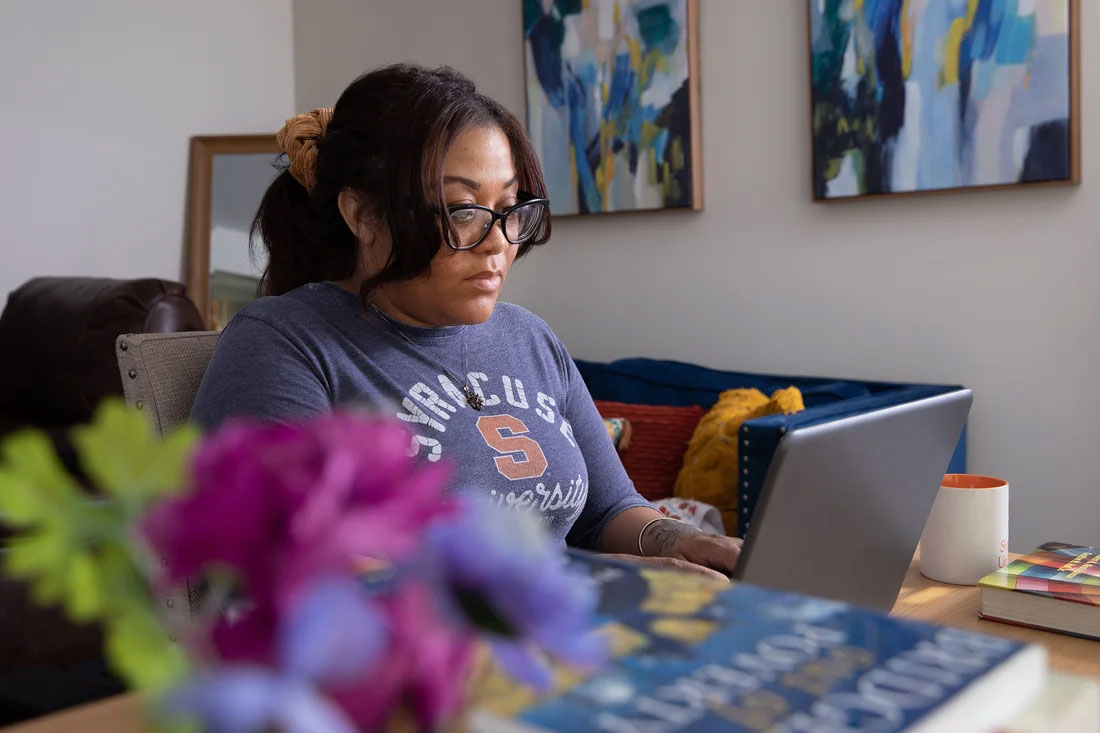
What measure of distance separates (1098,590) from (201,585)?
3.33 feet

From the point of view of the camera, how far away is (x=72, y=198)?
416 centimetres

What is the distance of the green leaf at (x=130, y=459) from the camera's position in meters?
0.37

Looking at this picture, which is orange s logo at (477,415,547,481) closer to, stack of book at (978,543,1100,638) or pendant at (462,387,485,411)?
pendant at (462,387,485,411)

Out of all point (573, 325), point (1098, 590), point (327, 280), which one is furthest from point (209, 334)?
point (573, 325)

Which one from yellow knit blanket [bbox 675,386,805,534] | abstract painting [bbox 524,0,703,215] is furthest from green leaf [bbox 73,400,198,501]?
abstract painting [bbox 524,0,703,215]

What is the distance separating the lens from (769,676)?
0.49m

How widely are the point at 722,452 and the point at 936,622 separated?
65.8 inches

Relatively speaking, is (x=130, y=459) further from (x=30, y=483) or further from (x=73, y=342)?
(x=73, y=342)

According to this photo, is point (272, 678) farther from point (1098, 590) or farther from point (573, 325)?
point (573, 325)

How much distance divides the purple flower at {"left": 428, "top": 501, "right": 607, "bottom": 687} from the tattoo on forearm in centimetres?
113

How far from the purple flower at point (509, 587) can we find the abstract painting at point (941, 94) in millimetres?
2648

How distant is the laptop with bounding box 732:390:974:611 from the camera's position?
79 cm

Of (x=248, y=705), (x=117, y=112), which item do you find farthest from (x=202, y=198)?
(x=248, y=705)

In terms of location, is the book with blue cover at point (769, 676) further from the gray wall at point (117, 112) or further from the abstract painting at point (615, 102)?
the gray wall at point (117, 112)
